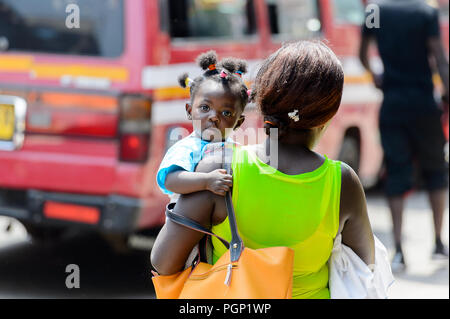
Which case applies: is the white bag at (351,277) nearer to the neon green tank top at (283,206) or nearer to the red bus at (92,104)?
the neon green tank top at (283,206)

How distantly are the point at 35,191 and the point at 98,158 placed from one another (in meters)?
0.48

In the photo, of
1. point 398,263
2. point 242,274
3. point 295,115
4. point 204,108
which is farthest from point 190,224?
point 398,263

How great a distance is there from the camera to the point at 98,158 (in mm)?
4395

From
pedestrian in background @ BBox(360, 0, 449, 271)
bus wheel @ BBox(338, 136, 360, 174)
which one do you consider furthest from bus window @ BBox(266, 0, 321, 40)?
bus wheel @ BBox(338, 136, 360, 174)

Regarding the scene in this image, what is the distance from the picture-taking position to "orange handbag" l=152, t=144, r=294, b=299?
1674 mm

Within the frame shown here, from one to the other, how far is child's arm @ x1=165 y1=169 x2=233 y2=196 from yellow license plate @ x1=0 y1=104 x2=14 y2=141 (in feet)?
9.40

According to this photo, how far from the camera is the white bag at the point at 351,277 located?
1.88 meters

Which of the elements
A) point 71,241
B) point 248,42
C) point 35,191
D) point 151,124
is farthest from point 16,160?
point 248,42

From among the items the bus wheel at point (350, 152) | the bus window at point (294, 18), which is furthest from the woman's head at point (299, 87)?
the bus wheel at point (350, 152)

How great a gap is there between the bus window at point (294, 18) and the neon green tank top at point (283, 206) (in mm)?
3799

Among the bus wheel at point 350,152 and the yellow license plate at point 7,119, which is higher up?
the yellow license plate at point 7,119

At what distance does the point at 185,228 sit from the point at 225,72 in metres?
0.57

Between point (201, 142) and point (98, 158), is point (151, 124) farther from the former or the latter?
point (201, 142)

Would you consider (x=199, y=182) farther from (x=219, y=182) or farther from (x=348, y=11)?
(x=348, y=11)
